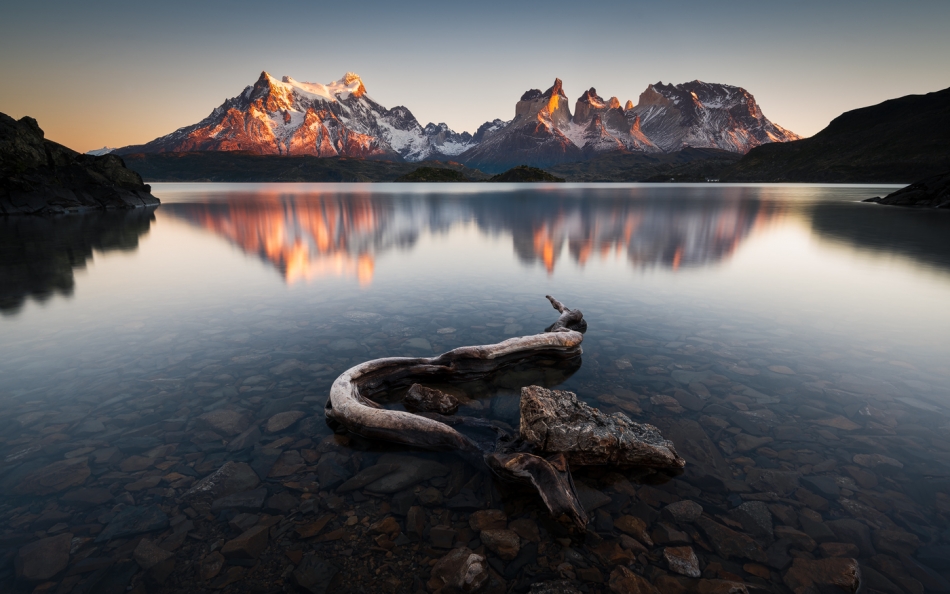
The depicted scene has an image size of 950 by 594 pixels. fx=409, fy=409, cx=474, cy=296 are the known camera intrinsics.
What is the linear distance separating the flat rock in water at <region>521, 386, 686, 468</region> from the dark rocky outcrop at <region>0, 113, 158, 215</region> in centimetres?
7737

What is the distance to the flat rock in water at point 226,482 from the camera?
22.0 feet

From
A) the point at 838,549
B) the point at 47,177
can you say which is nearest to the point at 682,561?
the point at 838,549

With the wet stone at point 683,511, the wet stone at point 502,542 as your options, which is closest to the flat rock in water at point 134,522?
the wet stone at point 502,542

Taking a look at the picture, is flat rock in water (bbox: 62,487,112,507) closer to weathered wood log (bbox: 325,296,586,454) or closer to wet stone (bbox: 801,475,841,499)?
weathered wood log (bbox: 325,296,586,454)

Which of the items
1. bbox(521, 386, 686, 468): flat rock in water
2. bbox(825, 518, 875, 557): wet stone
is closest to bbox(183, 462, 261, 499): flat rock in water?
bbox(521, 386, 686, 468): flat rock in water

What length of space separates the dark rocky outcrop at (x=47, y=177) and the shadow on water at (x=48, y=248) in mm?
3893

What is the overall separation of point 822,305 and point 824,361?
23.2 ft

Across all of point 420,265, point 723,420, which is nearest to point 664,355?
point 723,420

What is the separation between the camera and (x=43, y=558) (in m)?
5.46

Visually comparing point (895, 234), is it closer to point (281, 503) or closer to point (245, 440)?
point (281, 503)

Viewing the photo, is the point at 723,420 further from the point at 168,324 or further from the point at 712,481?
the point at 168,324

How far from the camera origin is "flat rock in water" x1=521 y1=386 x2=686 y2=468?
24.0 ft

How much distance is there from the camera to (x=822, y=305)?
55.1ft

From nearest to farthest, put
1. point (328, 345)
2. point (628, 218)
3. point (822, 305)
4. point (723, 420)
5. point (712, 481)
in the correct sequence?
point (712, 481) < point (723, 420) < point (328, 345) < point (822, 305) < point (628, 218)
